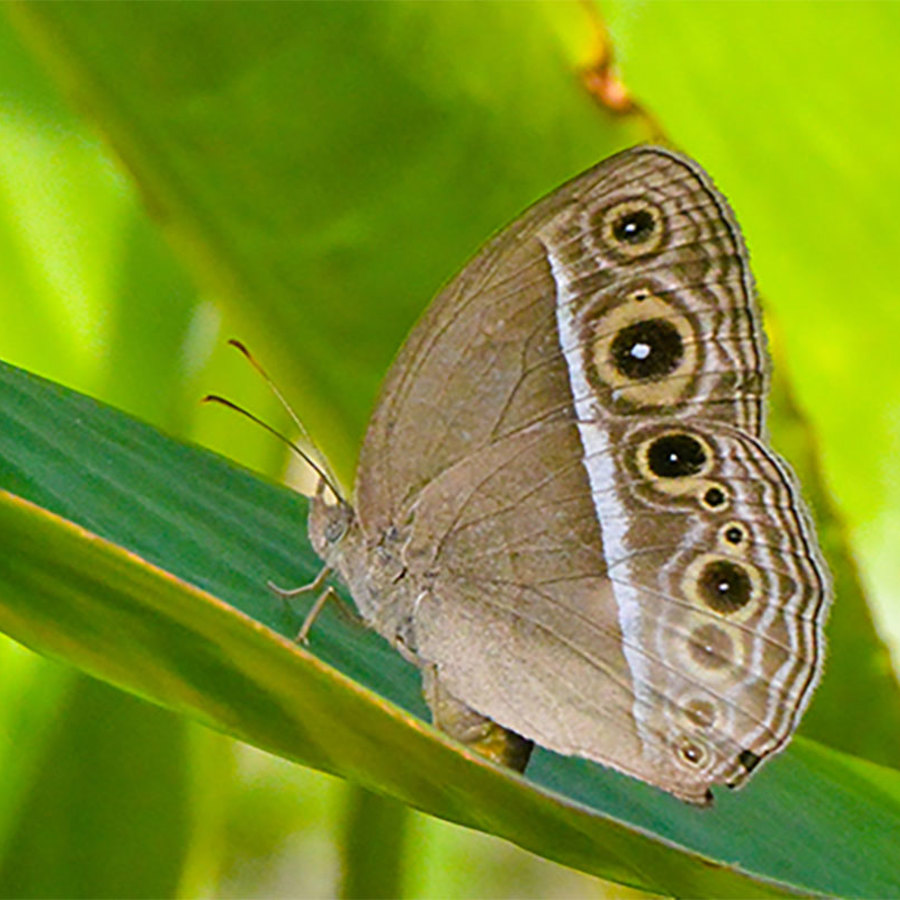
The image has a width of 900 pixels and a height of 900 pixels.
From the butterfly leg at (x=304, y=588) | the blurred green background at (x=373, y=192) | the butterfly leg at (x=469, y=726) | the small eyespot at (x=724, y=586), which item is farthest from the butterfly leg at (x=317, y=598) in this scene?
the small eyespot at (x=724, y=586)

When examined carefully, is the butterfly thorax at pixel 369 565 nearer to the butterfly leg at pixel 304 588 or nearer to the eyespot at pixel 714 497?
the butterfly leg at pixel 304 588

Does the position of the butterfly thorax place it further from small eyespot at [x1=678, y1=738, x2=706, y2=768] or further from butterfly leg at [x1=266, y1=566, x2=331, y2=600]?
small eyespot at [x1=678, y1=738, x2=706, y2=768]

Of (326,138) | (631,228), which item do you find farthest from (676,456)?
(326,138)

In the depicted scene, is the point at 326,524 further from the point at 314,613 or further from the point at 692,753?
the point at 692,753

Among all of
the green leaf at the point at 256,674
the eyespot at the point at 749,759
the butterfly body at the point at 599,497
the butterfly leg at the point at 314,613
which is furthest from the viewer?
the butterfly body at the point at 599,497

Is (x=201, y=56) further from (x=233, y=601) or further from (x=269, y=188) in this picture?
(x=233, y=601)

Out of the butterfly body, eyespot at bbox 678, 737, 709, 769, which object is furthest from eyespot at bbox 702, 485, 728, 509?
eyespot at bbox 678, 737, 709, 769
